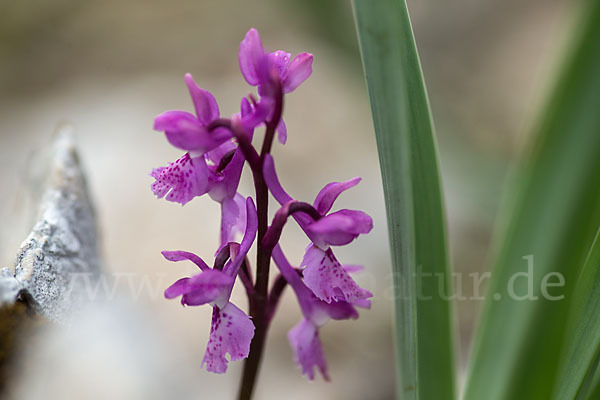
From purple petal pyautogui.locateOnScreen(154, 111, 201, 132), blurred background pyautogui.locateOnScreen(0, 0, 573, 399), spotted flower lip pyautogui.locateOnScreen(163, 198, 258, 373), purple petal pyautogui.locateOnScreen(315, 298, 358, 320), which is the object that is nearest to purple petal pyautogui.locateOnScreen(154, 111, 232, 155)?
purple petal pyautogui.locateOnScreen(154, 111, 201, 132)

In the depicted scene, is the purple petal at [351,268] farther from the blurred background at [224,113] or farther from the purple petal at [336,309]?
the blurred background at [224,113]

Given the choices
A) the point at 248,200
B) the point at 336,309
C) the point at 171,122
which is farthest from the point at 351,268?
the point at 171,122

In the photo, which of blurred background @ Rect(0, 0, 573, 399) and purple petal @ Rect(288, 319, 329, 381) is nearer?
purple petal @ Rect(288, 319, 329, 381)

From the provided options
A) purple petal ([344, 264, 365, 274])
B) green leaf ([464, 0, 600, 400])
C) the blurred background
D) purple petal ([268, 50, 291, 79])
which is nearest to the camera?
green leaf ([464, 0, 600, 400])

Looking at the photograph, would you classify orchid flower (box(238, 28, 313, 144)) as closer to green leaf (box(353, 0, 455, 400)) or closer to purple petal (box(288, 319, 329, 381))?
green leaf (box(353, 0, 455, 400))

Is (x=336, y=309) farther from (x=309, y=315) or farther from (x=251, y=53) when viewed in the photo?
(x=251, y=53)

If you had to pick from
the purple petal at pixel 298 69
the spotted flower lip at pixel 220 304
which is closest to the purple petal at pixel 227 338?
the spotted flower lip at pixel 220 304

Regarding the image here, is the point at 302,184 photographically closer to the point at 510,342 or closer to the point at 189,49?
the point at 189,49
